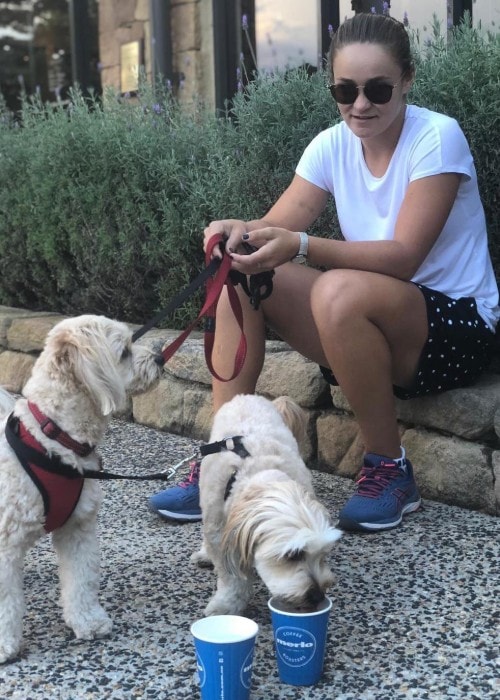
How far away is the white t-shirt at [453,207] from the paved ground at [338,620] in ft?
3.13

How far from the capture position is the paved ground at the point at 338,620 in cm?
231

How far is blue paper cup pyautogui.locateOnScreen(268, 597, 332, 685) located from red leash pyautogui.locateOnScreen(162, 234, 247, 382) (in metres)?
1.08

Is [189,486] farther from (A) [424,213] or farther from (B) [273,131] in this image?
(B) [273,131]

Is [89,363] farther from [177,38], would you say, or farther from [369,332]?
[177,38]

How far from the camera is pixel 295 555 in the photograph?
2207 millimetres

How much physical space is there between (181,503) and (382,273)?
1.28 metres

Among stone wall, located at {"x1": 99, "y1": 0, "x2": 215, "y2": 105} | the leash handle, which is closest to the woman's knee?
the leash handle

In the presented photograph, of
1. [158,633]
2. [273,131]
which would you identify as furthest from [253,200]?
[158,633]

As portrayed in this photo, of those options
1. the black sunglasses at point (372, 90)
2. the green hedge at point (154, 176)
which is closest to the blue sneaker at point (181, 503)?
the green hedge at point (154, 176)

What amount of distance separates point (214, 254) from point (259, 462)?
93 centimetres

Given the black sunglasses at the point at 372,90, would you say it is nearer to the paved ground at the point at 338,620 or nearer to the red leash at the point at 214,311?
the red leash at the point at 214,311

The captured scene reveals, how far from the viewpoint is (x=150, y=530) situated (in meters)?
3.51

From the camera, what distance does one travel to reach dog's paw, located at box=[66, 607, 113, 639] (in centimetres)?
259

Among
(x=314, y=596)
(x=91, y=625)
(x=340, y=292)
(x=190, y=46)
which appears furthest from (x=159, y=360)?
(x=190, y=46)
